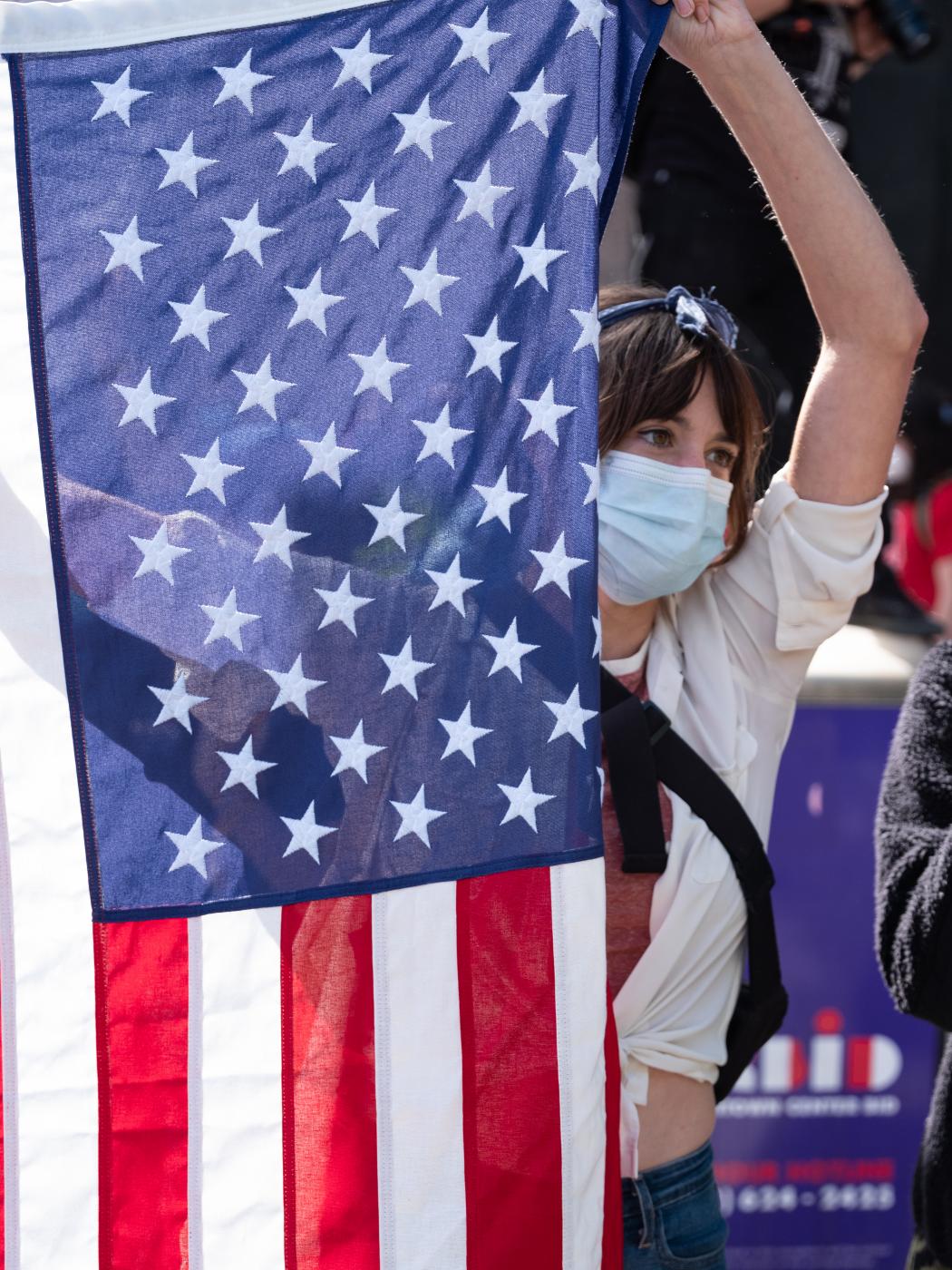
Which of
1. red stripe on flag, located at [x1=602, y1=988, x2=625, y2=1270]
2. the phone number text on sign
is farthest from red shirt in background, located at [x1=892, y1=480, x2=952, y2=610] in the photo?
red stripe on flag, located at [x1=602, y1=988, x2=625, y2=1270]

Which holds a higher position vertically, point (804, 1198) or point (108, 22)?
point (108, 22)

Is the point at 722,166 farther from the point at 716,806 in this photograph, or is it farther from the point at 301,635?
the point at 301,635

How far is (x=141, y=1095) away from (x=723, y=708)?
944 mm

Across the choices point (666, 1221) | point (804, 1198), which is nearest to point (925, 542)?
point (804, 1198)

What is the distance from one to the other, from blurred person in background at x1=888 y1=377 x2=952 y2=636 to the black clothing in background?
3.49ft

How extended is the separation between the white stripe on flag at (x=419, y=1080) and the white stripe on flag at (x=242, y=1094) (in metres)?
0.12

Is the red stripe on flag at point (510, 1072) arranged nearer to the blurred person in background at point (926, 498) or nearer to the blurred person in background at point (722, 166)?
the blurred person in background at point (722, 166)

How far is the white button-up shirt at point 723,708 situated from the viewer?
6.52 ft

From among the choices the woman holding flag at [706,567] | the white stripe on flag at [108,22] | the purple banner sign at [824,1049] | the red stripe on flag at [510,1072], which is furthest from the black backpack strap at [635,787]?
the purple banner sign at [824,1049]

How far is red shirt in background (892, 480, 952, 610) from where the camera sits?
464cm

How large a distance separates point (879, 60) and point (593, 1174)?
3.56m

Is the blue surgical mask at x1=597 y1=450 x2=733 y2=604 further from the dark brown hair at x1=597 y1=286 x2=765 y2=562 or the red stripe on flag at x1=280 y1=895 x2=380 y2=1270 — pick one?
the red stripe on flag at x1=280 y1=895 x2=380 y2=1270

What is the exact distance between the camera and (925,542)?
4676mm

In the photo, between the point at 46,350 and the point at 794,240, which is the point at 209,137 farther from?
the point at 794,240
